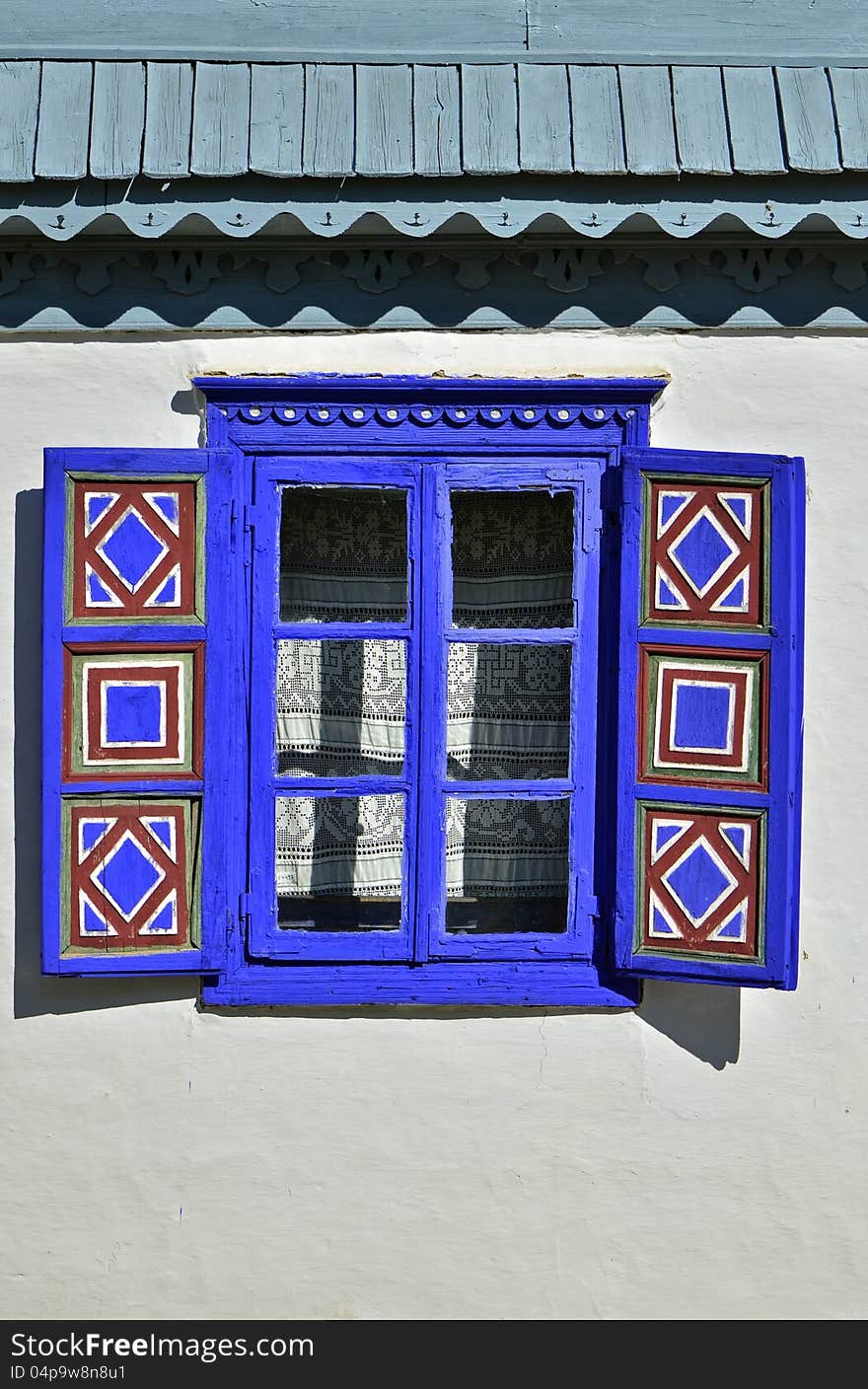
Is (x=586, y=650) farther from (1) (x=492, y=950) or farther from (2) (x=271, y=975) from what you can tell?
(2) (x=271, y=975)

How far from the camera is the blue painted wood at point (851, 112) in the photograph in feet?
9.81

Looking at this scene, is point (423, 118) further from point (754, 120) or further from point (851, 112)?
point (851, 112)

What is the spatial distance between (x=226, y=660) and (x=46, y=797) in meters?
0.50

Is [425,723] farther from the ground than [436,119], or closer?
closer

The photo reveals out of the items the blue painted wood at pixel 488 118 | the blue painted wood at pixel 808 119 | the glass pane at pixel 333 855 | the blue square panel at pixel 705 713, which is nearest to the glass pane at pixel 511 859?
the glass pane at pixel 333 855

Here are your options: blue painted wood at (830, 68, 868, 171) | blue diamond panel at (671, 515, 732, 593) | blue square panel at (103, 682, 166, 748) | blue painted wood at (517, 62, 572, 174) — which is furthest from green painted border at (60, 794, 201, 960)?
blue painted wood at (830, 68, 868, 171)

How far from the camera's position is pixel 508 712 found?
333 centimetres

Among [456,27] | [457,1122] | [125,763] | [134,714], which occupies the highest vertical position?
[456,27]

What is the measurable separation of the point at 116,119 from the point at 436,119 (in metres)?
0.72

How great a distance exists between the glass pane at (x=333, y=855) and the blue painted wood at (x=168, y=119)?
4.85ft

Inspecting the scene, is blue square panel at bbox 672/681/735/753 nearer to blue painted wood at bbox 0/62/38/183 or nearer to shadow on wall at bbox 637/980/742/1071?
shadow on wall at bbox 637/980/742/1071

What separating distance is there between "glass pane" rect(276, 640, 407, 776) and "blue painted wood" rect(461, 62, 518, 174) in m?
1.12

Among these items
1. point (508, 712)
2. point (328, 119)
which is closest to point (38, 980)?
point (508, 712)

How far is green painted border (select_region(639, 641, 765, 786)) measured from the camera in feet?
9.73
